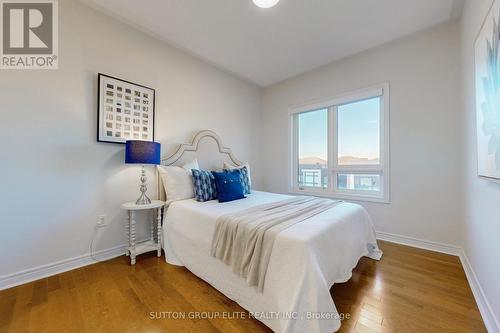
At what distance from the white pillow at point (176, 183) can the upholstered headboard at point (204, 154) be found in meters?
0.21

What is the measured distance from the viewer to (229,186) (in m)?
2.47

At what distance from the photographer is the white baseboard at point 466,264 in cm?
125

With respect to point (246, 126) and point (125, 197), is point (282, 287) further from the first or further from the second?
point (246, 126)

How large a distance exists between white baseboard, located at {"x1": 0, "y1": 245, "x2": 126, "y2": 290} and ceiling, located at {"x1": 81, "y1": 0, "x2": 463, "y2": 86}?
2.66 metres

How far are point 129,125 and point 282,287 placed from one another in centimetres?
234

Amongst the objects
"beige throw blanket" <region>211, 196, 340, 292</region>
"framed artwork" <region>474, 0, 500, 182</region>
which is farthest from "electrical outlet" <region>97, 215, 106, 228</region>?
"framed artwork" <region>474, 0, 500, 182</region>

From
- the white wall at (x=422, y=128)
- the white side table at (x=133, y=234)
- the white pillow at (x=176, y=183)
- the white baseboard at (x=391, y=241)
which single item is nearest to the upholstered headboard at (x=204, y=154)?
the white pillow at (x=176, y=183)

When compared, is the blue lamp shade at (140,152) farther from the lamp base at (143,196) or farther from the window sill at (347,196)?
the window sill at (347,196)

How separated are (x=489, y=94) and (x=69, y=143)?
337 cm

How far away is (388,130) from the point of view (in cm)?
268

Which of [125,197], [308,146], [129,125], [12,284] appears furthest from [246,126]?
[12,284]

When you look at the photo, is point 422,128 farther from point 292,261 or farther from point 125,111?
point 125,111

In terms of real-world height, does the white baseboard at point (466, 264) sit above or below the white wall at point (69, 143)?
below

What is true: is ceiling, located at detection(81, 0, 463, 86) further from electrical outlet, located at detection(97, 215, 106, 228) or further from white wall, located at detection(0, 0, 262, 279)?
electrical outlet, located at detection(97, 215, 106, 228)
